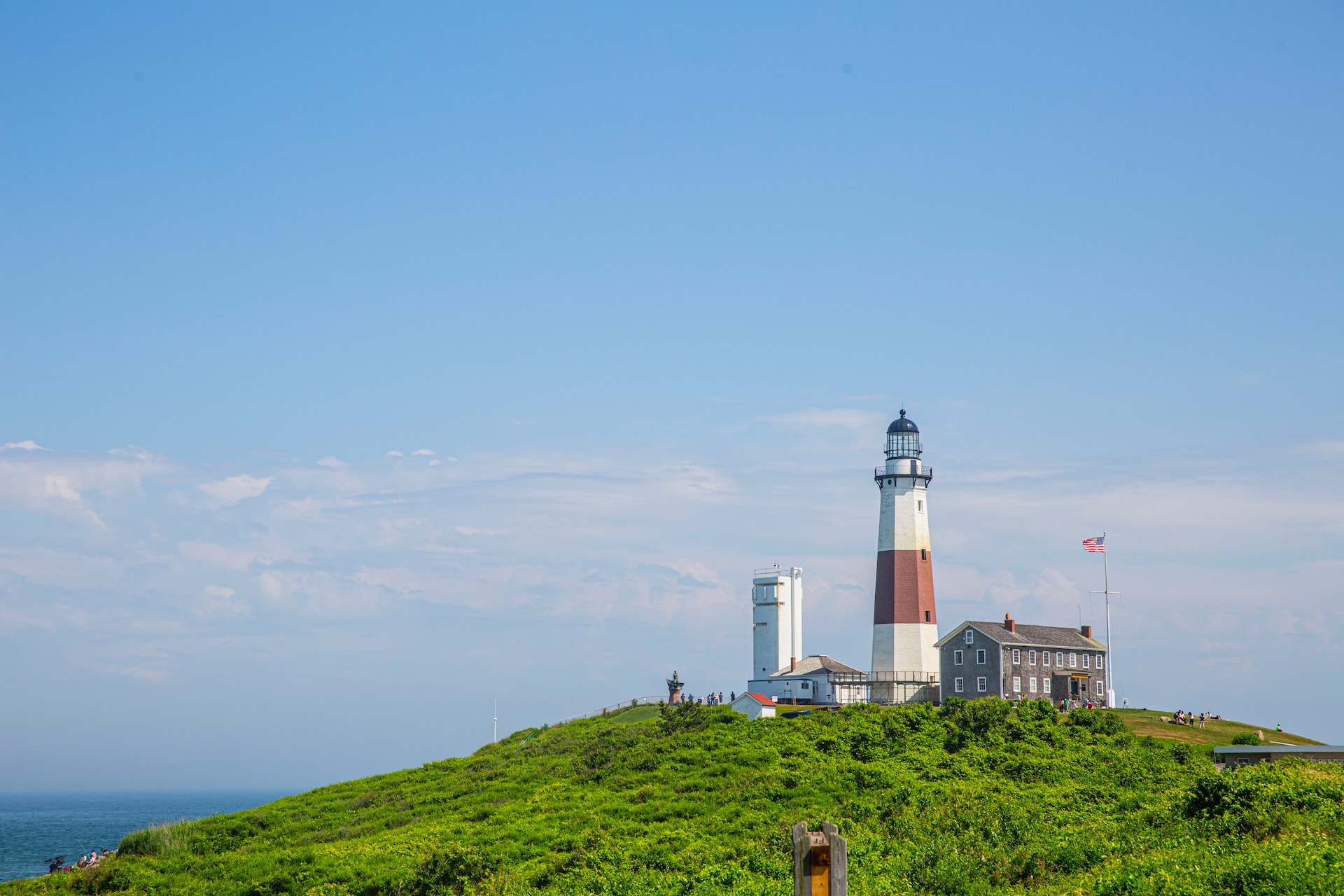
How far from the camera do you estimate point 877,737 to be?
47.3m

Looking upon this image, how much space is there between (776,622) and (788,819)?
47.2m

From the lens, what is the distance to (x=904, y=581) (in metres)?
65.1

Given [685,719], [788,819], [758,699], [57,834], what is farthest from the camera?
[57,834]

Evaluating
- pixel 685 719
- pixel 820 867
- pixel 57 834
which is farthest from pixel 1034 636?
pixel 57 834

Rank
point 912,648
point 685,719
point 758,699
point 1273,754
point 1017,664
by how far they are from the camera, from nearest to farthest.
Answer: point 1273,754 < point 685,719 < point 1017,664 < point 912,648 < point 758,699

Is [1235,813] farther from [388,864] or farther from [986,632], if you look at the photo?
[986,632]

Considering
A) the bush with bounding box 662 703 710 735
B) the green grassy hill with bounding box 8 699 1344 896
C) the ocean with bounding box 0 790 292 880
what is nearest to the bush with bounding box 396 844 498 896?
the green grassy hill with bounding box 8 699 1344 896

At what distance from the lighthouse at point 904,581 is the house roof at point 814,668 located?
634 centimetres

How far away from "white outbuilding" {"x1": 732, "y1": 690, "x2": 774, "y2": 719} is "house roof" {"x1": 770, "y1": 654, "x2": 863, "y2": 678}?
564 centimetres

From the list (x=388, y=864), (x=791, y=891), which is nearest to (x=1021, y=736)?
(x=388, y=864)

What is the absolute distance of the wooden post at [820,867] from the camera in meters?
9.25

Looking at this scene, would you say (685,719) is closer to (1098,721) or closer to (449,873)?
(1098,721)

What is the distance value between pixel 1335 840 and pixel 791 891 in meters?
9.05

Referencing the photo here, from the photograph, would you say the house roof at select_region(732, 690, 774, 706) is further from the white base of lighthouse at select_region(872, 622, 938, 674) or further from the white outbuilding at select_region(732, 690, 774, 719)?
the white base of lighthouse at select_region(872, 622, 938, 674)
